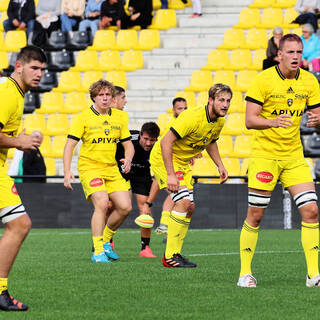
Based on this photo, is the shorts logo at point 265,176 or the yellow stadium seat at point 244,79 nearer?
the shorts logo at point 265,176

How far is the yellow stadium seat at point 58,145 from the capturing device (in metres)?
20.3

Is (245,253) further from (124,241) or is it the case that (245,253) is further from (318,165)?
(318,165)

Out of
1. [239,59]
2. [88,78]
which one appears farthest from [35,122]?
[239,59]

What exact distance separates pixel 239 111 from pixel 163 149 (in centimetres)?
1069

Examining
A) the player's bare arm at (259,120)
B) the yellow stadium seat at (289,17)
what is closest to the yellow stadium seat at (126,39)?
Result: the yellow stadium seat at (289,17)

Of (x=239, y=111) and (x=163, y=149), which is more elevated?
(x=163, y=149)

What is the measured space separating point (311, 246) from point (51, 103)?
14.5 m

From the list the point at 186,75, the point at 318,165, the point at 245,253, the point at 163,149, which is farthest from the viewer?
the point at 186,75

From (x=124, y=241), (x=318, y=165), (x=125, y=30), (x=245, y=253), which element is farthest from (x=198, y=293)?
(x=125, y=30)

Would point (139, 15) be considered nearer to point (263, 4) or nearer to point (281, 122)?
point (263, 4)

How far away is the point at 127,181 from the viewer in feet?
36.6

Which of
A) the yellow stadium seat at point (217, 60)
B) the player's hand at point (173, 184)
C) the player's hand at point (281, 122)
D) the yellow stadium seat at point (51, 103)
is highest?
the player's hand at point (281, 122)

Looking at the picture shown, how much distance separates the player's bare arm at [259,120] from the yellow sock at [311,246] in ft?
3.27

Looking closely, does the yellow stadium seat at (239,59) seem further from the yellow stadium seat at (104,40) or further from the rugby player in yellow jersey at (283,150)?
the rugby player in yellow jersey at (283,150)
